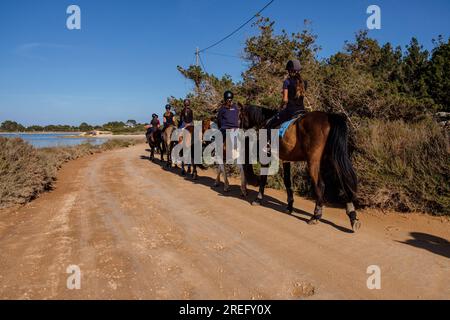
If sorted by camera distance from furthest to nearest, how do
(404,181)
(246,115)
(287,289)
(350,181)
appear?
(246,115), (404,181), (350,181), (287,289)

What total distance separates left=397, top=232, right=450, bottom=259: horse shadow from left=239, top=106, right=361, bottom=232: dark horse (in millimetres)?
836

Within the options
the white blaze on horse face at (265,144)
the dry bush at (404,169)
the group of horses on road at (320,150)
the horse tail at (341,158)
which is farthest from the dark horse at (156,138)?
the horse tail at (341,158)

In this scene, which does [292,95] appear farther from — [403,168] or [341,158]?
[403,168]

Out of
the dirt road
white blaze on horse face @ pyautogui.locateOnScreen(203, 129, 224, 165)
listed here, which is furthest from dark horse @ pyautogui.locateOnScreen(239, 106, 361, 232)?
white blaze on horse face @ pyautogui.locateOnScreen(203, 129, 224, 165)

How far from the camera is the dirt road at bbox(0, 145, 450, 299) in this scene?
339 centimetres

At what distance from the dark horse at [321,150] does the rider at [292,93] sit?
0.28 m

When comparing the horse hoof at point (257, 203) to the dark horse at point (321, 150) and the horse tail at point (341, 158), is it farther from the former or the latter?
the horse tail at point (341, 158)

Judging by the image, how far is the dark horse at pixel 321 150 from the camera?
17.5 ft

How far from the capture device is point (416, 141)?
21.7ft

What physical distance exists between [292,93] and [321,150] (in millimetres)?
1418

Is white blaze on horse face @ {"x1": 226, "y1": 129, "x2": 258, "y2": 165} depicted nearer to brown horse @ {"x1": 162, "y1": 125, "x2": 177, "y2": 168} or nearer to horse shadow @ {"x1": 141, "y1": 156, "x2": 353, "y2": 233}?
horse shadow @ {"x1": 141, "y1": 156, "x2": 353, "y2": 233}
